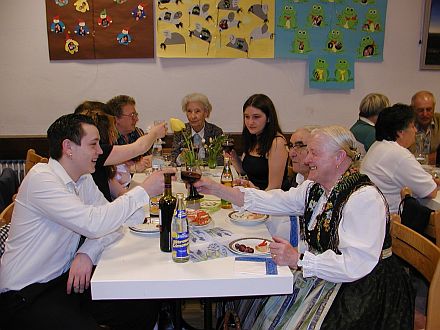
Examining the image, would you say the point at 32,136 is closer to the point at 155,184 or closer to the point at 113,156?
the point at 113,156

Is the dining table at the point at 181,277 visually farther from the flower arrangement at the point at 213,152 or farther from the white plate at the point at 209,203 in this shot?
the flower arrangement at the point at 213,152

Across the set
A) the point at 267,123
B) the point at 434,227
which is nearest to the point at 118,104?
the point at 267,123

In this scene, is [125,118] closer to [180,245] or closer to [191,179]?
[191,179]

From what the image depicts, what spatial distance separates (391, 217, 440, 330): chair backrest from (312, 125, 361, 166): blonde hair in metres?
0.40

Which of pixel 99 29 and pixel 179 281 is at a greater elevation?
pixel 99 29

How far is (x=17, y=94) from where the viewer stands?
14.7 feet

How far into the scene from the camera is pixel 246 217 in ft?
7.17

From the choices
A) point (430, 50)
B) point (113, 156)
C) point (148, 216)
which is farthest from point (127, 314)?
point (430, 50)

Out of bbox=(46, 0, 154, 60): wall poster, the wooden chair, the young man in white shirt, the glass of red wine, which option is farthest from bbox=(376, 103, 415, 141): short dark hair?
bbox=(46, 0, 154, 60): wall poster

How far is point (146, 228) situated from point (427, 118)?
10.6 ft

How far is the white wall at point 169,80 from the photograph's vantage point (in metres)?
4.42

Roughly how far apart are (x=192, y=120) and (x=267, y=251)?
2.50m

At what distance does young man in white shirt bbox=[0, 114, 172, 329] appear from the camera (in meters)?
1.73

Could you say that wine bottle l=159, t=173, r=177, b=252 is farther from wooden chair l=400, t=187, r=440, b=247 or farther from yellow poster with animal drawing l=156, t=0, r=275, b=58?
yellow poster with animal drawing l=156, t=0, r=275, b=58
